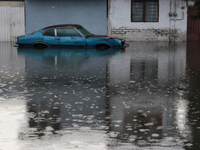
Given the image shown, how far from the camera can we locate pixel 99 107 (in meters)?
8.09

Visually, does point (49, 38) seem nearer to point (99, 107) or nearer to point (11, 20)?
point (11, 20)

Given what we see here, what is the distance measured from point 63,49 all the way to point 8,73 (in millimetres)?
9244

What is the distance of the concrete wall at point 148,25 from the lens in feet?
94.3

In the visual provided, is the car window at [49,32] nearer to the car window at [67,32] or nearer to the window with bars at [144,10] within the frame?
the car window at [67,32]

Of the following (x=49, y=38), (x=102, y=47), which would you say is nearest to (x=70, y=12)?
(x=49, y=38)

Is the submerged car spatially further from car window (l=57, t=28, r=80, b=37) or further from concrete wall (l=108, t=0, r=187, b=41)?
concrete wall (l=108, t=0, r=187, b=41)

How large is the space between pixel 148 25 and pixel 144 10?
1.00 metres

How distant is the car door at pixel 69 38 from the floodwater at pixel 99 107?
23.9ft

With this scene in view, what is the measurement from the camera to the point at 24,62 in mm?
16016

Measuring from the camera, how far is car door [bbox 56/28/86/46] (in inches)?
858

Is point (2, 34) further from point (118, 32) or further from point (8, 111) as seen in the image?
point (8, 111)

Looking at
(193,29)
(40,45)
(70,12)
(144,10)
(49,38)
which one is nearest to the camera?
(49,38)

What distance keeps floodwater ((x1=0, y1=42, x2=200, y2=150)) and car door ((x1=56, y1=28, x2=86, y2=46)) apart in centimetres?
727

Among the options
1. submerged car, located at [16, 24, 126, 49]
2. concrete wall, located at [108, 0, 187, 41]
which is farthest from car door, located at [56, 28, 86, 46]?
concrete wall, located at [108, 0, 187, 41]
